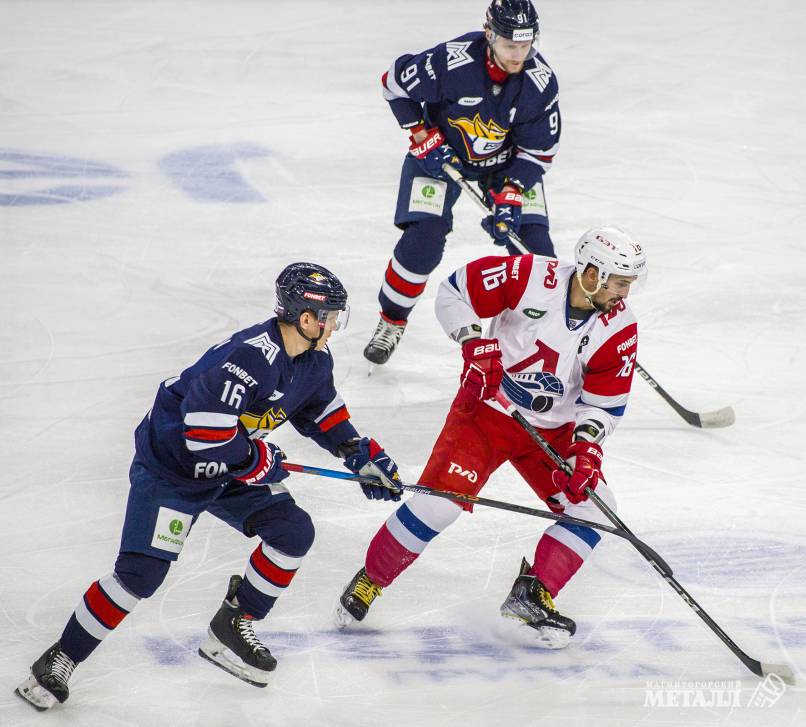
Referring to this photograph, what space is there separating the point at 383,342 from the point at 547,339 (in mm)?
1398

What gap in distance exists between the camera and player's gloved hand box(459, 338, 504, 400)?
3156 millimetres

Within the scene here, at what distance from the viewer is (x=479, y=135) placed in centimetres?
439

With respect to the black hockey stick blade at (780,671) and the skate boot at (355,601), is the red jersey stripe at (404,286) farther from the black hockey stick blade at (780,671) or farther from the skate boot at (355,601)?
the black hockey stick blade at (780,671)

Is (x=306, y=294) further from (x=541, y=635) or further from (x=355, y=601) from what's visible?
(x=541, y=635)

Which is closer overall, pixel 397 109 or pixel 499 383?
pixel 499 383

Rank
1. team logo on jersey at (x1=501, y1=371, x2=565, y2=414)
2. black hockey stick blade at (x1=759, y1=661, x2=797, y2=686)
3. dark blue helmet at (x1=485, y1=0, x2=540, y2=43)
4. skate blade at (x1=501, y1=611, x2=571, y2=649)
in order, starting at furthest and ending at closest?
dark blue helmet at (x1=485, y1=0, x2=540, y2=43) < team logo on jersey at (x1=501, y1=371, x2=565, y2=414) < skate blade at (x1=501, y1=611, x2=571, y2=649) < black hockey stick blade at (x1=759, y1=661, x2=797, y2=686)

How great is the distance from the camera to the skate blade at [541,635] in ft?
10.3

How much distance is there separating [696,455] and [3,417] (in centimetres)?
247

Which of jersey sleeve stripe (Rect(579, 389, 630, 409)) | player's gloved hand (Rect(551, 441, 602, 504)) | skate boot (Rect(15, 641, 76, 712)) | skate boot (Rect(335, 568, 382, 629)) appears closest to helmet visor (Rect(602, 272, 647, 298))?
jersey sleeve stripe (Rect(579, 389, 630, 409))

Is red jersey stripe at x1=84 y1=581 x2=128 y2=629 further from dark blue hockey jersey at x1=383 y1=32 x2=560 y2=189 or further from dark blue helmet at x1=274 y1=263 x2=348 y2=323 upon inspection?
dark blue hockey jersey at x1=383 y1=32 x2=560 y2=189

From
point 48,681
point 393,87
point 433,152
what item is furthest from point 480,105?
point 48,681

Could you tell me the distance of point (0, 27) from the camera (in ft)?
26.3

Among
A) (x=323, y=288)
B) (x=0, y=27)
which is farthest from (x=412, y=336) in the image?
(x=0, y=27)

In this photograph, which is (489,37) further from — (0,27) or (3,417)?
(0,27)
